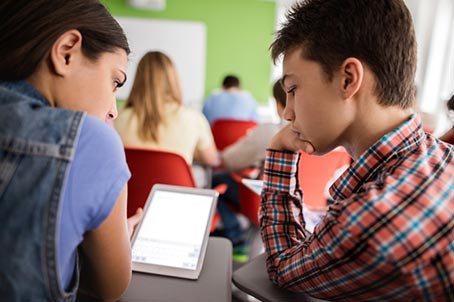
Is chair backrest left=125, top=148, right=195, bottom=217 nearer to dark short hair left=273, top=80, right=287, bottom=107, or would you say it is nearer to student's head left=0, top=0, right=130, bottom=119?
dark short hair left=273, top=80, right=287, bottom=107

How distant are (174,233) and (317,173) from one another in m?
1.14

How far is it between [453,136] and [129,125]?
4.70ft

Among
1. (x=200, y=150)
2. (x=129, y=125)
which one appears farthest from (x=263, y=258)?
(x=200, y=150)

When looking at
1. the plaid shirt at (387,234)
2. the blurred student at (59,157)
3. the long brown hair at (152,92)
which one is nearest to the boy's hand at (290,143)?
the plaid shirt at (387,234)

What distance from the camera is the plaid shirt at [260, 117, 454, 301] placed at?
0.57 m

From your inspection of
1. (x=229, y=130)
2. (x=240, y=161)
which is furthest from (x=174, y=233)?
(x=229, y=130)

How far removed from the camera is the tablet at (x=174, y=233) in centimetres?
75

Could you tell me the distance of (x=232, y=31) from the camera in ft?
19.2

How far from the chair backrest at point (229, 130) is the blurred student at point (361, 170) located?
2.43 meters

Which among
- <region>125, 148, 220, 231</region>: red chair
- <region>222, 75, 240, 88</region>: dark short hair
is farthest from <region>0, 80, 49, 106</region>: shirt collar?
<region>222, 75, 240, 88</region>: dark short hair

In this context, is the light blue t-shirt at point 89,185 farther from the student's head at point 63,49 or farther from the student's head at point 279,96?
the student's head at point 279,96

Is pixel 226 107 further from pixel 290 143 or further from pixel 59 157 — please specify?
pixel 59 157

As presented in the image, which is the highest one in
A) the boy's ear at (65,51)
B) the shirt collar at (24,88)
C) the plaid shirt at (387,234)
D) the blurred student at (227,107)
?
the boy's ear at (65,51)

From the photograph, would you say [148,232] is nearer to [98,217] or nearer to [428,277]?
[98,217]
